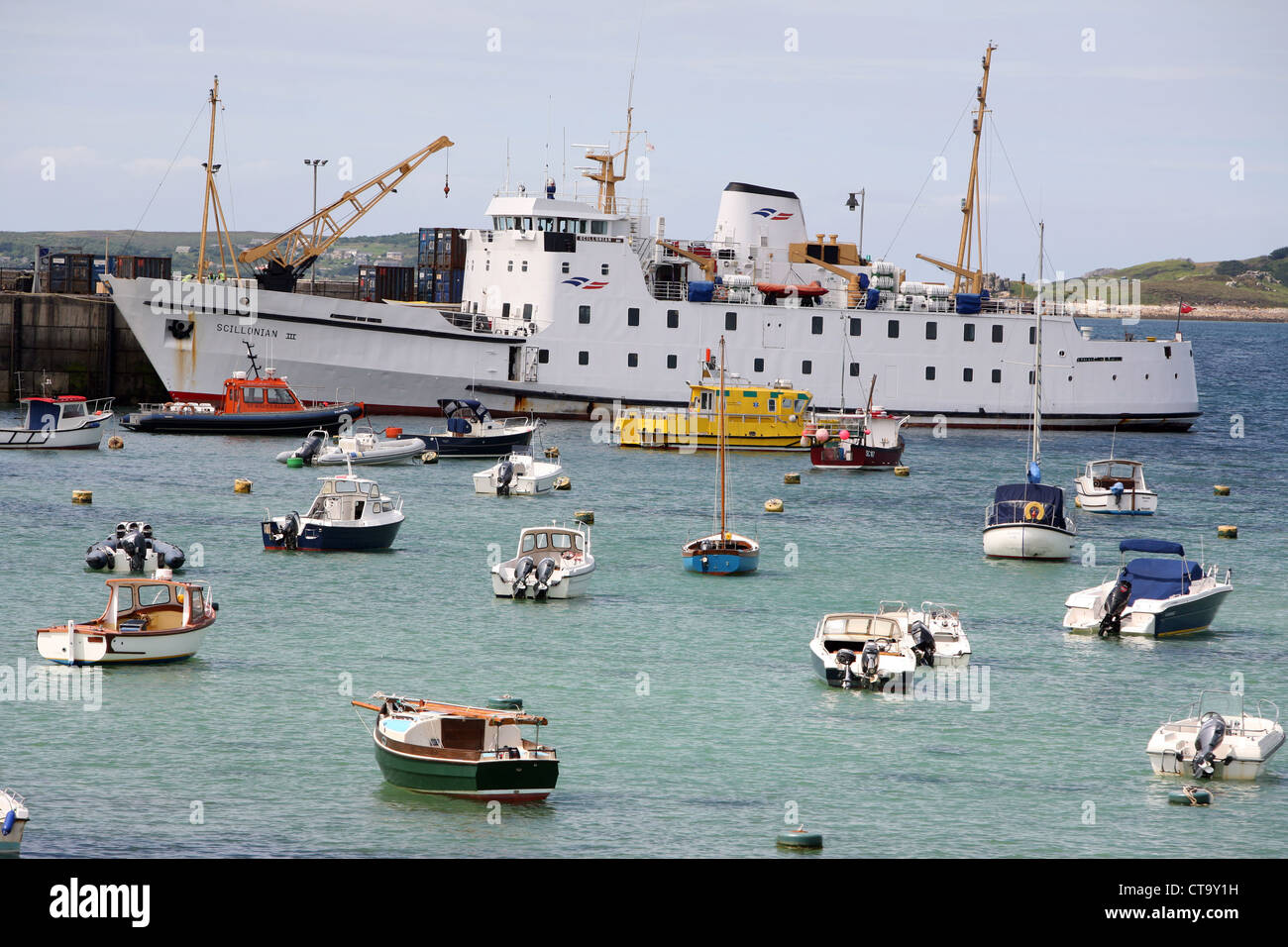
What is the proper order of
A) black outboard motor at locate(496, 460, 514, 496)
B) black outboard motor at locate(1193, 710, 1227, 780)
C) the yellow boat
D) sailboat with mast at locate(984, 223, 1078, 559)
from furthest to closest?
the yellow boat → black outboard motor at locate(496, 460, 514, 496) → sailboat with mast at locate(984, 223, 1078, 559) → black outboard motor at locate(1193, 710, 1227, 780)

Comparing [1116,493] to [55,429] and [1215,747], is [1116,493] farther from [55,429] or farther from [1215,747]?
[55,429]

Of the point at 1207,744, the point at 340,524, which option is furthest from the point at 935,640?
the point at 340,524

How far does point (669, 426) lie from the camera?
7069 centimetres

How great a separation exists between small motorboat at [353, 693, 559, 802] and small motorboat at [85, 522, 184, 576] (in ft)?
63.2

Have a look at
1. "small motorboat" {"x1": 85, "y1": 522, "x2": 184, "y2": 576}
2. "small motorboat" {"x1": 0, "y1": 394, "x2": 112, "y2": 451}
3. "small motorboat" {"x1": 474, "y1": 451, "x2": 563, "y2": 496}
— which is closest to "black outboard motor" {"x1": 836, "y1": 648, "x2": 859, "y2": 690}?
"small motorboat" {"x1": 85, "y1": 522, "x2": 184, "y2": 576}

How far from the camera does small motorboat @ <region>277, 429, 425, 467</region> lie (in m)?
61.5

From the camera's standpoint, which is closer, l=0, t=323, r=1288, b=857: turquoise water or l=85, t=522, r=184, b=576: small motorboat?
l=0, t=323, r=1288, b=857: turquoise water

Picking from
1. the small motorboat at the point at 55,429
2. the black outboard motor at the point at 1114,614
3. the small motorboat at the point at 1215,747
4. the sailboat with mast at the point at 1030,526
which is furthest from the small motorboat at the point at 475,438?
the small motorboat at the point at 1215,747

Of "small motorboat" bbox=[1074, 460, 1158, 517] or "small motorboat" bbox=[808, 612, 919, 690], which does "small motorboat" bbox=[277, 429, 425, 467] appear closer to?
"small motorboat" bbox=[1074, 460, 1158, 517]

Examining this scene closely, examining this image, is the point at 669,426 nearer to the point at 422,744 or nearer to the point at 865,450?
the point at 865,450

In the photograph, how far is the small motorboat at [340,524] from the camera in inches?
1683

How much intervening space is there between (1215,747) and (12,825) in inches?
678

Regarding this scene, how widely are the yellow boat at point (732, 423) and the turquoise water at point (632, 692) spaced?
50.0ft
